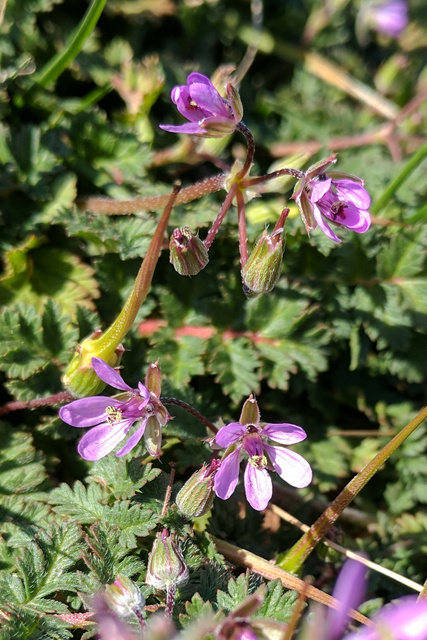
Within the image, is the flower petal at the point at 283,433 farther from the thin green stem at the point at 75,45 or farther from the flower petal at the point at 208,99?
the thin green stem at the point at 75,45

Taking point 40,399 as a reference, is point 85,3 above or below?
above

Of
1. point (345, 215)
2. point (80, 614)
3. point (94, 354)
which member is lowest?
point (80, 614)

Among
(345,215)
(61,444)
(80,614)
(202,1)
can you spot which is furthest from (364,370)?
(202,1)

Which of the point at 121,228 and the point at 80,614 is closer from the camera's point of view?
the point at 80,614

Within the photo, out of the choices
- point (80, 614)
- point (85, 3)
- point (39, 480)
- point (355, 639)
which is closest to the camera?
point (355, 639)

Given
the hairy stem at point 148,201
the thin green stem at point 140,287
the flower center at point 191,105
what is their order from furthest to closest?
the hairy stem at point 148,201 → the flower center at point 191,105 → the thin green stem at point 140,287

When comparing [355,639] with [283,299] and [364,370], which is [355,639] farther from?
[364,370]

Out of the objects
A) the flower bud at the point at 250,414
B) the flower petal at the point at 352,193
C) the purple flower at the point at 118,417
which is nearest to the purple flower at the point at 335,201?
the flower petal at the point at 352,193
